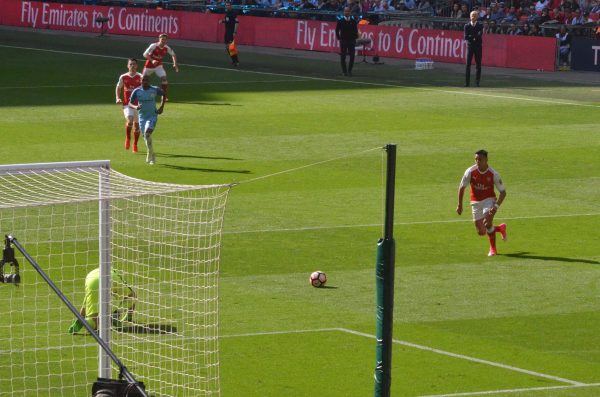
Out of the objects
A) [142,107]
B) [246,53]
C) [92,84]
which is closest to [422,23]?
[246,53]

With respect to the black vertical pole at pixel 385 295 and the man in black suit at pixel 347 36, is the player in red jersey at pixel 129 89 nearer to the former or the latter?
the man in black suit at pixel 347 36

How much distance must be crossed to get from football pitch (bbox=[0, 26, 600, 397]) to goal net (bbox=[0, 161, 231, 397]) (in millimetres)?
430

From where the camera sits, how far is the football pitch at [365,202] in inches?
672

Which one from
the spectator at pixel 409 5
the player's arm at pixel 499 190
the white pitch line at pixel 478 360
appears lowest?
the white pitch line at pixel 478 360

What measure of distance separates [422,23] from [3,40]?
17927 millimetres

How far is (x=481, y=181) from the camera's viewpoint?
74.6ft

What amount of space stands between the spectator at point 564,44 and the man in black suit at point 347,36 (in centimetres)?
712

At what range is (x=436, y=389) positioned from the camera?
15805mm

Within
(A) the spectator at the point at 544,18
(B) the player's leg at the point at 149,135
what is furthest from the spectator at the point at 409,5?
(B) the player's leg at the point at 149,135

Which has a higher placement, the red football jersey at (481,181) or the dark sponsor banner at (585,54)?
the dark sponsor banner at (585,54)

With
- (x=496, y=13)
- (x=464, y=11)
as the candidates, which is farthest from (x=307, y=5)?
(x=496, y=13)

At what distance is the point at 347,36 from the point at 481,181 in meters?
25.1

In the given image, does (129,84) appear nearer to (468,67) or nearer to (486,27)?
(468,67)

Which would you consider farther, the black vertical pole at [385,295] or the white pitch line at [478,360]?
the white pitch line at [478,360]
